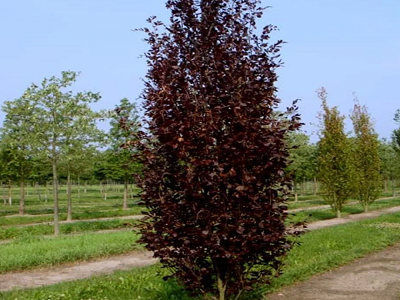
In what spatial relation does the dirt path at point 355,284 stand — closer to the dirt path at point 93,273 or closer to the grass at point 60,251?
the dirt path at point 93,273

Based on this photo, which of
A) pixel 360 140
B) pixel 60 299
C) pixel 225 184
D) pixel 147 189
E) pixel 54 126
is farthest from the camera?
pixel 360 140

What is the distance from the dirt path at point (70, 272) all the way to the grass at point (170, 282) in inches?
44.3

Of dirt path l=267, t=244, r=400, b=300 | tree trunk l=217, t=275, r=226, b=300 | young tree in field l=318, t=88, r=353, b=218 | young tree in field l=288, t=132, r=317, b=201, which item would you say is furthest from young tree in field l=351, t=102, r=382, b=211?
tree trunk l=217, t=275, r=226, b=300

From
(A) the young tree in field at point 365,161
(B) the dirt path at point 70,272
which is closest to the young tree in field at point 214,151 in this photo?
(B) the dirt path at point 70,272

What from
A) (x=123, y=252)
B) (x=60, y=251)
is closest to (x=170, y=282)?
(x=60, y=251)

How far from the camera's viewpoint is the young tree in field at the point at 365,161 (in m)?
29.8

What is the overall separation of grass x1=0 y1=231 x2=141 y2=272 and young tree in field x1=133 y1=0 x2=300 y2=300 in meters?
7.98

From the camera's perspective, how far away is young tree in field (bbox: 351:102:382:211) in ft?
97.9

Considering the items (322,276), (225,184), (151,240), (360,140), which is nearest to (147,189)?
(151,240)

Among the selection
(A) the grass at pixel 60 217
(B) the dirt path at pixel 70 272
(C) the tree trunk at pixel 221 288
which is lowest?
(B) the dirt path at pixel 70 272

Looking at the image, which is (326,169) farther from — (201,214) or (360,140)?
(201,214)

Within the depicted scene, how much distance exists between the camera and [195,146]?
5.22 metres

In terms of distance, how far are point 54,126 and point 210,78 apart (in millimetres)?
13536

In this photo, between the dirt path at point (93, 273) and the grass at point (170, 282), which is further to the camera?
the dirt path at point (93, 273)
